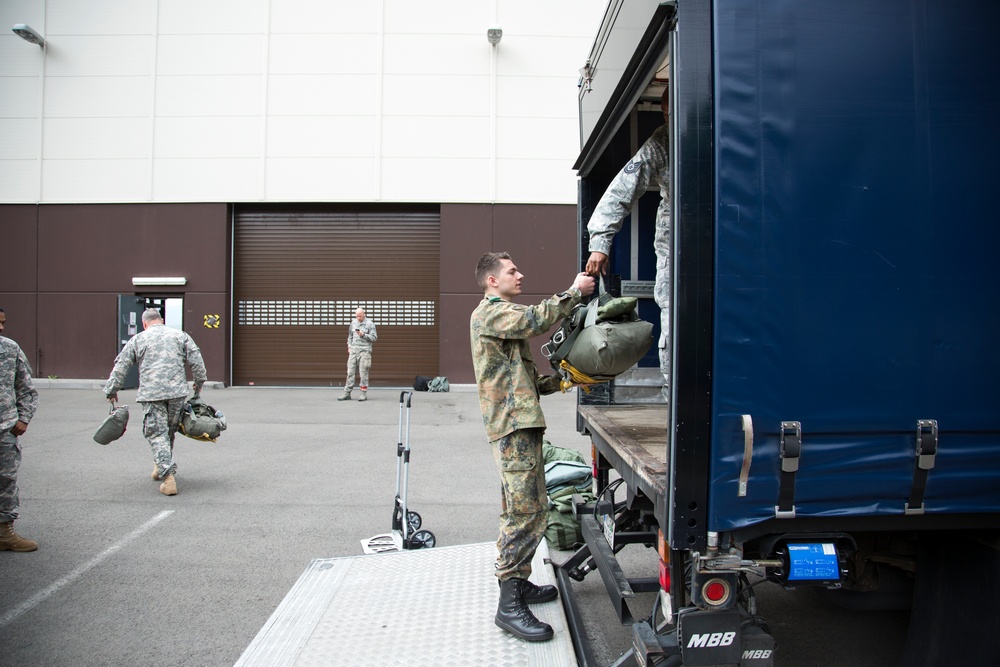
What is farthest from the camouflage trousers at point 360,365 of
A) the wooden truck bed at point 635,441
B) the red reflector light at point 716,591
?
the red reflector light at point 716,591

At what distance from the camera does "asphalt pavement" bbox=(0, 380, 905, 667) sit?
3547 mm

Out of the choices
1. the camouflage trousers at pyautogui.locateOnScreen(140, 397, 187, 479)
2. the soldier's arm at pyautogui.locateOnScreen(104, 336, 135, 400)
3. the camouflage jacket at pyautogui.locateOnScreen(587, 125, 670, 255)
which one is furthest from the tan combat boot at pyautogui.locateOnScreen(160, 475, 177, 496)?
the camouflage jacket at pyautogui.locateOnScreen(587, 125, 670, 255)

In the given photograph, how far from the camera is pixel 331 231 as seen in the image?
1606 centimetres

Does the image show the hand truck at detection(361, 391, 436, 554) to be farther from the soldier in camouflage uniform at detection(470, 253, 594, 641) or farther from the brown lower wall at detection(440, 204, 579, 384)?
the brown lower wall at detection(440, 204, 579, 384)

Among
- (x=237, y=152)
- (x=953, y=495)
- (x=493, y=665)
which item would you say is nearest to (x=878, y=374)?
(x=953, y=495)

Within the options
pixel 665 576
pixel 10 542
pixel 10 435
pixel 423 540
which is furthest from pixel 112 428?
pixel 665 576

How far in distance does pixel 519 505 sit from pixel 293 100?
14.8m

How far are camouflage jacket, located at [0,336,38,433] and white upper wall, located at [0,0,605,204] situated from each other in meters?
11.0

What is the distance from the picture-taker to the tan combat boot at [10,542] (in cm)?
480

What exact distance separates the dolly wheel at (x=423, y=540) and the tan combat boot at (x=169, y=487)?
3054mm

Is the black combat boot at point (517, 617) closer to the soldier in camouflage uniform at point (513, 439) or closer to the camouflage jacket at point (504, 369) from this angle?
the soldier in camouflage uniform at point (513, 439)

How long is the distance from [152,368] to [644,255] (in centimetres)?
517

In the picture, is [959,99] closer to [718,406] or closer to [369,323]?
[718,406]

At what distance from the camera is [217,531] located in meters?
5.33
